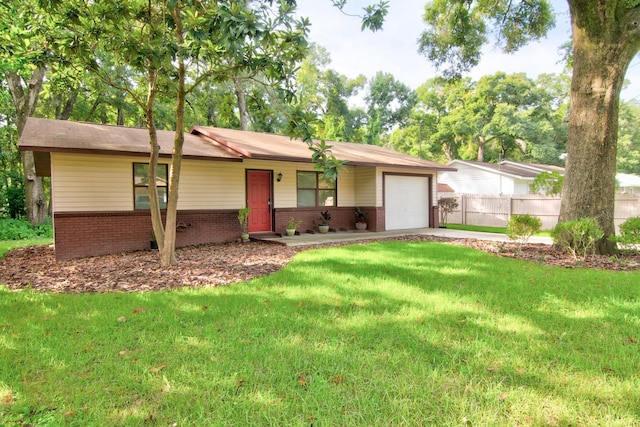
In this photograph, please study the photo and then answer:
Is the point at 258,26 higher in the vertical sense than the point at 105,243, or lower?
higher

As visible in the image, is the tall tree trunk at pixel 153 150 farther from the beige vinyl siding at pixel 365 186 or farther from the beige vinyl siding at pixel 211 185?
the beige vinyl siding at pixel 365 186

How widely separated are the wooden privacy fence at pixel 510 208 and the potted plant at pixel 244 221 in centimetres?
1181

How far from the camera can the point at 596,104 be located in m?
7.57

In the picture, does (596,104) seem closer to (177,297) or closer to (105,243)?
(177,297)

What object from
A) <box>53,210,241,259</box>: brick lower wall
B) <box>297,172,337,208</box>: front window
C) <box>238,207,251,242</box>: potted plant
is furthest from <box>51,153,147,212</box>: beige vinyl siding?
<box>297,172,337,208</box>: front window

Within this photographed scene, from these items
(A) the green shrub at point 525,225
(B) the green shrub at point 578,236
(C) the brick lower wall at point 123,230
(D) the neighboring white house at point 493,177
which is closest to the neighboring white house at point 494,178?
(D) the neighboring white house at point 493,177

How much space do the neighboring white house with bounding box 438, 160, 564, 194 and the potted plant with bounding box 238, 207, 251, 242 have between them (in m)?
18.3

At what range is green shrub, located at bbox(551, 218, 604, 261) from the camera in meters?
7.07

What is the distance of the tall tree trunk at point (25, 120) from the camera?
1533 cm

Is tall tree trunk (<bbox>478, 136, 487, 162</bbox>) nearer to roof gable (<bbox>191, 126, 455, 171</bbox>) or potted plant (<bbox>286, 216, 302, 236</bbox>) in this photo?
roof gable (<bbox>191, 126, 455, 171</bbox>)

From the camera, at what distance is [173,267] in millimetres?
6949

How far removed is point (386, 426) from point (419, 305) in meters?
2.42

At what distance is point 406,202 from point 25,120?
662 inches

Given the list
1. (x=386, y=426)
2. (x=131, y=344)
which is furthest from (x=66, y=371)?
(x=386, y=426)
